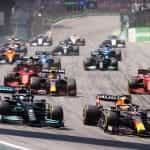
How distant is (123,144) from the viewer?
40.5 ft

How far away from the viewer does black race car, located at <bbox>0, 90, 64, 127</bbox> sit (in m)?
14.5

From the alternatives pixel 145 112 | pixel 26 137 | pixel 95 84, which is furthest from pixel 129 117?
pixel 95 84

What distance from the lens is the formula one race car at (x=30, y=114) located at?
1450 cm

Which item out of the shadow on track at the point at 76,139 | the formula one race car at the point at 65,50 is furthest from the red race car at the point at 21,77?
the formula one race car at the point at 65,50

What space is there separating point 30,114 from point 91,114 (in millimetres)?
1513

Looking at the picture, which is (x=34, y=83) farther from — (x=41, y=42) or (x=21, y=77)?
(x=41, y=42)

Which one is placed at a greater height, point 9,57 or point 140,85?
point 9,57

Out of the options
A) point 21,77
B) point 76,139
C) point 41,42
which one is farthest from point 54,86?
point 41,42

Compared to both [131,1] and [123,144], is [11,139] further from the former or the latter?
[131,1]

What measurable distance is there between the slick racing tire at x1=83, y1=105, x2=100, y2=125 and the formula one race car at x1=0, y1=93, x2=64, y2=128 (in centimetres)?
71

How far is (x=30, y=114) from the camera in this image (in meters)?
14.5

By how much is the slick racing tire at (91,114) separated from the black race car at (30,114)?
0.71 meters

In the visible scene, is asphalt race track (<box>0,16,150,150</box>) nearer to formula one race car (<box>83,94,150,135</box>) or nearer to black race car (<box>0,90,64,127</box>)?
formula one race car (<box>83,94,150,135</box>)

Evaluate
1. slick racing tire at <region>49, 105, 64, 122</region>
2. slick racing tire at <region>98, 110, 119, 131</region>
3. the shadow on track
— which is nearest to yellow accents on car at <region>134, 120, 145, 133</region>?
slick racing tire at <region>98, 110, 119, 131</region>
